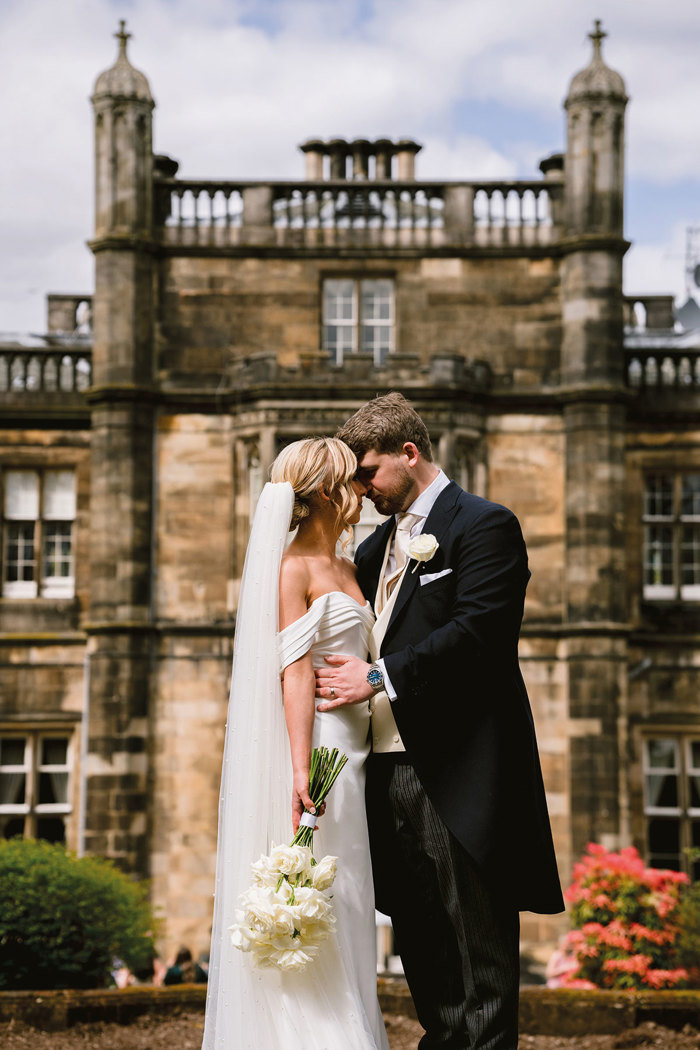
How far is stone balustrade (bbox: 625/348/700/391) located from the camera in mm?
19453

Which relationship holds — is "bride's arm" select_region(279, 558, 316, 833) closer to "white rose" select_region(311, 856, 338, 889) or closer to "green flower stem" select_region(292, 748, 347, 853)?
"green flower stem" select_region(292, 748, 347, 853)

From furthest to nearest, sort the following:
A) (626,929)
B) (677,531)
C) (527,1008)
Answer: (677,531) < (626,929) < (527,1008)

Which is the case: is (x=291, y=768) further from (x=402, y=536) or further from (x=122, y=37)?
(x=122, y=37)

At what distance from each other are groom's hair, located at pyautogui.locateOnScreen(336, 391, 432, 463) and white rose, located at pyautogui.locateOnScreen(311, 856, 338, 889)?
1.35 metres

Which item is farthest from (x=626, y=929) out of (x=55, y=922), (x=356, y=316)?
(x=356, y=316)

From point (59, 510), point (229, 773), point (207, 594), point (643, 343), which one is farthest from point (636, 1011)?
point (643, 343)

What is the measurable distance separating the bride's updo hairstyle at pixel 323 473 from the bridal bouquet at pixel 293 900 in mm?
836

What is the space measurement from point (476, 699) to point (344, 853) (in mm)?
664

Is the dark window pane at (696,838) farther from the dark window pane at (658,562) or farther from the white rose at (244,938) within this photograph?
the white rose at (244,938)

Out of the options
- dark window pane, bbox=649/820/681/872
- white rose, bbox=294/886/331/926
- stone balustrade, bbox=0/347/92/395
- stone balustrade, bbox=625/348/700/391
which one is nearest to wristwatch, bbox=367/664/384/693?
white rose, bbox=294/886/331/926

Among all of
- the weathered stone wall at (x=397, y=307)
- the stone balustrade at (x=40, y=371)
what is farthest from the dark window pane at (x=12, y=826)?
the weathered stone wall at (x=397, y=307)

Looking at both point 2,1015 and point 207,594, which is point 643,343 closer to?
point 207,594

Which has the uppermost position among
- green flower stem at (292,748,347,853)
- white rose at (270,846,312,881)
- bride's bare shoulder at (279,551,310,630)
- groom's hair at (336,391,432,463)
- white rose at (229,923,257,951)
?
groom's hair at (336,391,432,463)

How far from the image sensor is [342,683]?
4578 millimetres
